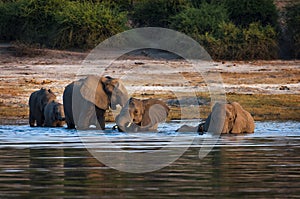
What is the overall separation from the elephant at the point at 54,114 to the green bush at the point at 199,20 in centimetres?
1094

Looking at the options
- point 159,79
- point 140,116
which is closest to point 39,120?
point 140,116

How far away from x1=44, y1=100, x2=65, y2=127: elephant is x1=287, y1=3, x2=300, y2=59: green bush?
39.8 ft

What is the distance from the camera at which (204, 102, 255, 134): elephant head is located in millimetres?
18734

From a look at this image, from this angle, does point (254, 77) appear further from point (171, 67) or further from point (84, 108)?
point (84, 108)

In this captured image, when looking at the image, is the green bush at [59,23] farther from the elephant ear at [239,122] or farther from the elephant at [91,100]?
the elephant ear at [239,122]

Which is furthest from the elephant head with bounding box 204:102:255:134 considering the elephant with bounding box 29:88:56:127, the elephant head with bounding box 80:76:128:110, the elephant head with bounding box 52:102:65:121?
the elephant with bounding box 29:88:56:127

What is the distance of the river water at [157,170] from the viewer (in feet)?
30.6

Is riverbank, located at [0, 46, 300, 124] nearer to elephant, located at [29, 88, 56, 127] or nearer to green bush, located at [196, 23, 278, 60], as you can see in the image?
elephant, located at [29, 88, 56, 127]

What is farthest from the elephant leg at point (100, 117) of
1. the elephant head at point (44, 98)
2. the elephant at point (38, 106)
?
the elephant head at point (44, 98)

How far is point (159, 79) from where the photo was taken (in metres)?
27.0

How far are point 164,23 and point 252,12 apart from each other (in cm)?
299

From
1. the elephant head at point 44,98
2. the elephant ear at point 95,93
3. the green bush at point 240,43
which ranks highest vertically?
the green bush at point 240,43

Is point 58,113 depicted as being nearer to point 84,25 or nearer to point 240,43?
point 84,25

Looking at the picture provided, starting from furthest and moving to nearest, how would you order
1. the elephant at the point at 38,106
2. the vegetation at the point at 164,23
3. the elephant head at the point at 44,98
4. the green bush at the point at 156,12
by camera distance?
1. the green bush at the point at 156,12
2. the vegetation at the point at 164,23
3. the elephant head at the point at 44,98
4. the elephant at the point at 38,106
